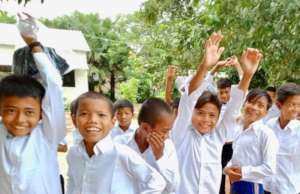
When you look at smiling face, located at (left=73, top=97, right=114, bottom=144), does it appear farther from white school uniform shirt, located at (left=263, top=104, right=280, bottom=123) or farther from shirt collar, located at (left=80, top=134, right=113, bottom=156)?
white school uniform shirt, located at (left=263, top=104, right=280, bottom=123)

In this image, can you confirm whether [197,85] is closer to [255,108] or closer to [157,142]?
[157,142]

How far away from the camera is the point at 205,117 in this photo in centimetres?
288

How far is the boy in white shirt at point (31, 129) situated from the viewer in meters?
2.11

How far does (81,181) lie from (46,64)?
572mm

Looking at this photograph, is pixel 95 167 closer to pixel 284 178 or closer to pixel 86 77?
pixel 284 178

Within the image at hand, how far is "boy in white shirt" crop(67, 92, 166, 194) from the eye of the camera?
218 cm

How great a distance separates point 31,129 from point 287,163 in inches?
79.2

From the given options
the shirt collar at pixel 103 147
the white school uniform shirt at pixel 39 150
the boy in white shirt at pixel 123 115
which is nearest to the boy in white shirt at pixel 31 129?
the white school uniform shirt at pixel 39 150

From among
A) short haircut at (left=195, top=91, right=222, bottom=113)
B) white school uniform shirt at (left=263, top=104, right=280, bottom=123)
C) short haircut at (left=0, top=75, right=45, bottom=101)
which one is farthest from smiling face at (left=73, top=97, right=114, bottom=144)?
white school uniform shirt at (left=263, top=104, right=280, bottom=123)

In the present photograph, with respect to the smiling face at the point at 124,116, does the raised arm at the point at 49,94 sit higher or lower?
higher

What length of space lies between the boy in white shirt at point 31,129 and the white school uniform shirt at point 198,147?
2.83ft

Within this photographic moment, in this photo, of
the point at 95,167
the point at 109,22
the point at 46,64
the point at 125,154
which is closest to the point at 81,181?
the point at 95,167

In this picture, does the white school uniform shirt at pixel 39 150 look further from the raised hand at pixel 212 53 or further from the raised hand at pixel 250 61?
the raised hand at pixel 250 61

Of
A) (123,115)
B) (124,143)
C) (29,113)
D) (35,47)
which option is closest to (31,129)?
(29,113)
